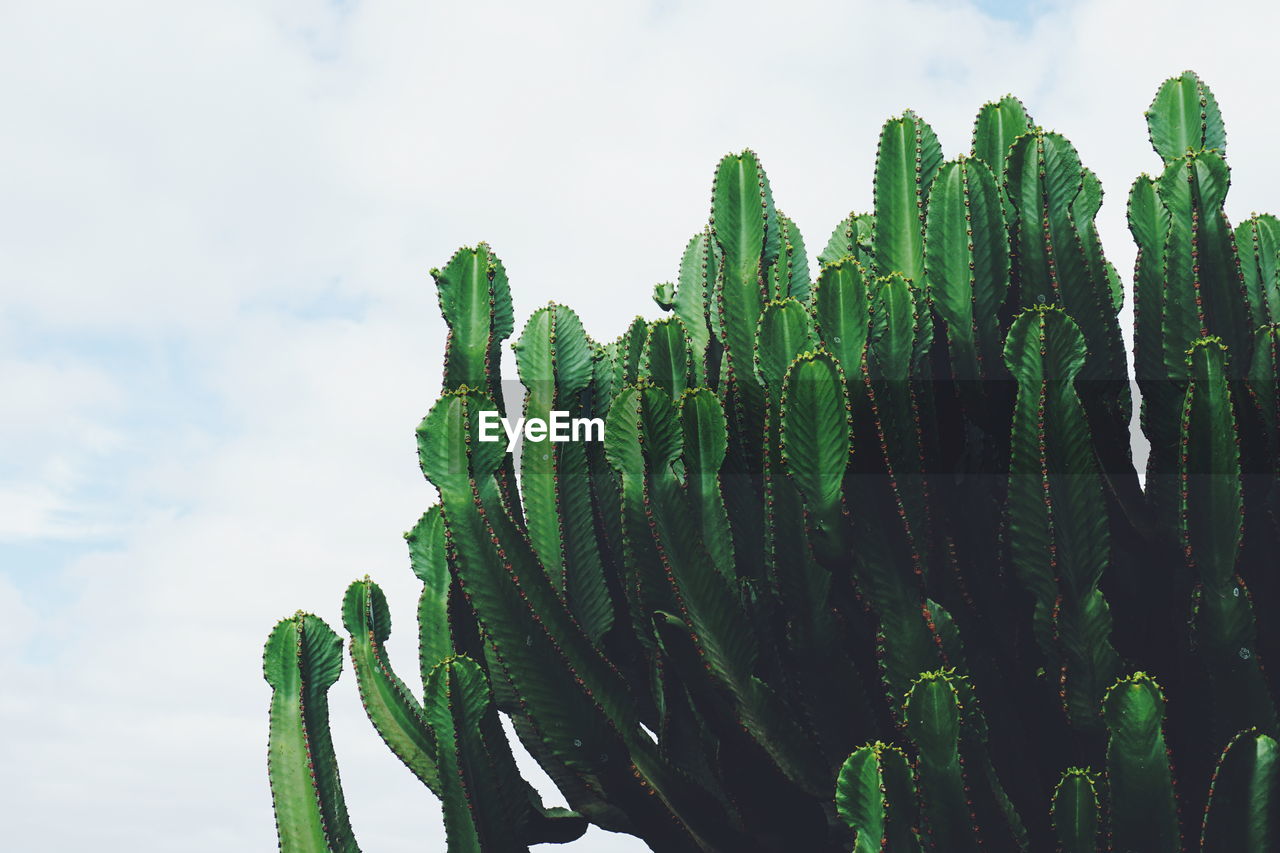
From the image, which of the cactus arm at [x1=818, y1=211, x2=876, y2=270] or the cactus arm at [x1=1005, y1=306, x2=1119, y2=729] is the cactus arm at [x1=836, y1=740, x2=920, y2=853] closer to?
the cactus arm at [x1=1005, y1=306, x2=1119, y2=729]

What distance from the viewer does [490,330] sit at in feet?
19.3

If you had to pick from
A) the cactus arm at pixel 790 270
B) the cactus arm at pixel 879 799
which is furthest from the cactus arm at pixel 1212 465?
the cactus arm at pixel 790 270

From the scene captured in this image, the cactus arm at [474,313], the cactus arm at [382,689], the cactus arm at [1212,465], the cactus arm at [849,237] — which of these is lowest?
the cactus arm at [382,689]

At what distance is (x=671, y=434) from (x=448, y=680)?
1259 mm

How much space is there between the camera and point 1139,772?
4.60 metres

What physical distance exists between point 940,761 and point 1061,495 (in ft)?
3.46

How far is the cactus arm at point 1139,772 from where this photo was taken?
453cm

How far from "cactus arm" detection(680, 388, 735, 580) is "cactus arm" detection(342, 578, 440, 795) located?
175 centimetres

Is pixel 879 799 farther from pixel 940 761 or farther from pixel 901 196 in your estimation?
pixel 901 196

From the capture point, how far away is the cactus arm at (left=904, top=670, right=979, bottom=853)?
4.48m

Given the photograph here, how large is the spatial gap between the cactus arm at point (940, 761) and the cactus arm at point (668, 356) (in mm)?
1686

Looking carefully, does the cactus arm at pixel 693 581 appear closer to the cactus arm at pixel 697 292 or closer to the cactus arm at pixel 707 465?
the cactus arm at pixel 707 465

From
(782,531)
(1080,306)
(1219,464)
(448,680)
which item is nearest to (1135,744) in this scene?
(1219,464)

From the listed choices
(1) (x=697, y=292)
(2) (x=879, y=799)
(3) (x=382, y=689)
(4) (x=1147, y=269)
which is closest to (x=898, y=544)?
(2) (x=879, y=799)
